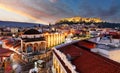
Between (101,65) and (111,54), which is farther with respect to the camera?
(111,54)

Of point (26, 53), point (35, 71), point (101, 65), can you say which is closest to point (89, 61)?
point (101, 65)

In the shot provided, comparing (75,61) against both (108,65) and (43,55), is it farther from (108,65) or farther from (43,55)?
(43,55)

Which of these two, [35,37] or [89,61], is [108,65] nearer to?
[89,61]

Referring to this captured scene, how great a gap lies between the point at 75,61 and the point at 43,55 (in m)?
26.8

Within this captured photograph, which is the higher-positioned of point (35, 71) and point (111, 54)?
point (111, 54)

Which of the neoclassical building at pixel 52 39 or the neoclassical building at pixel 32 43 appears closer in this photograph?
the neoclassical building at pixel 32 43

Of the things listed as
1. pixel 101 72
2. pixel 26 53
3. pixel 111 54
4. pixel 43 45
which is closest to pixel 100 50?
pixel 111 54

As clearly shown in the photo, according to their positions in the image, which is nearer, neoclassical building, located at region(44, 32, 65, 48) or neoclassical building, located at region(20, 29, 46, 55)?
neoclassical building, located at region(20, 29, 46, 55)

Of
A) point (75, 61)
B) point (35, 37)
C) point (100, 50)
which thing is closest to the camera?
point (75, 61)

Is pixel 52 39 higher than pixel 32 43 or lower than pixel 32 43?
lower

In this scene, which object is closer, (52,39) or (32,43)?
(32,43)

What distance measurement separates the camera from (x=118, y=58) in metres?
18.7

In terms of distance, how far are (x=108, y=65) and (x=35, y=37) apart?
35514mm

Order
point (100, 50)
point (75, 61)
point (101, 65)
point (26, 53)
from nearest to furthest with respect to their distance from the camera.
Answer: point (101, 65)
point (75, 61)
point (100, 50)
point (26, 53)
